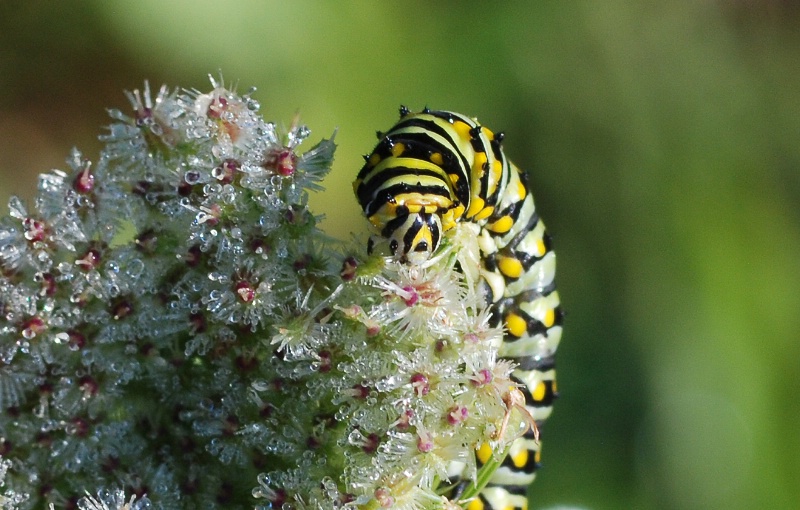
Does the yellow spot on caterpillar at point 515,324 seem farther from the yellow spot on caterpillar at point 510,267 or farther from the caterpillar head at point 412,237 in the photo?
the caterpillar head at point 412,237

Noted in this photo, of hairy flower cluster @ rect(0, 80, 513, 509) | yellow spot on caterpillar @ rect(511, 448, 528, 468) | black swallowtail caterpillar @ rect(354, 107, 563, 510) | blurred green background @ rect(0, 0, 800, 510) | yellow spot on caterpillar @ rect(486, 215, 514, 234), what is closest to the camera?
hairy flower cluster @ rect(0, 80, 513, 509)

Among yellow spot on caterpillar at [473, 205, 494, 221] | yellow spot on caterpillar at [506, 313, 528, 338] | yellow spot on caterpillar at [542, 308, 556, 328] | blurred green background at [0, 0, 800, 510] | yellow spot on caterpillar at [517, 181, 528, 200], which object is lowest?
yellow spot on caterpillar at [506, 313, 528, 338]

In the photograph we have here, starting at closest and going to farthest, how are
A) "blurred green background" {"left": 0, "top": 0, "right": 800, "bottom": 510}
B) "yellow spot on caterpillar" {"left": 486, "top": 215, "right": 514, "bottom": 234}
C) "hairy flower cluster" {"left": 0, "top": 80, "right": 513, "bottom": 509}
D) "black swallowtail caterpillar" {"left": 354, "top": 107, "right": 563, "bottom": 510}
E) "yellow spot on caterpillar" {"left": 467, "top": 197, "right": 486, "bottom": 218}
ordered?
"hairy flower cluster" {"left": 0, "top": 80, "right": 513, "bottom": 509} < "black swallowtail caterpillar" {"left": 354, "top": 107, "right": 563, "bottom": 510} < "yellow spot on caterpillar" {"left": 467, "top": 197, "right": 486, "bottom": 218} < "yellow spot on caterpillar" {"left": 486, "top": 215, "right": 514, "bottom": 234} < "blurred green background" {"left": 0, "top": 0, "right": 800, "bottom": 510}

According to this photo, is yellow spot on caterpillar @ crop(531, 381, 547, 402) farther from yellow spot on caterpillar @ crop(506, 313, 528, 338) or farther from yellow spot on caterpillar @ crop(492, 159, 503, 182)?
yellow spot on caterpillar @ crop(492, 159, 503, 182)

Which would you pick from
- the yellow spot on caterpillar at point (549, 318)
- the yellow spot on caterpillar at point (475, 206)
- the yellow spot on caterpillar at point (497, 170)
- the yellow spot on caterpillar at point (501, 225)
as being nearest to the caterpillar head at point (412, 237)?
the yellow spot on caterpillar at point (475, 206)

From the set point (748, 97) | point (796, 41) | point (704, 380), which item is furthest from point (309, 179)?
point (796, 41)

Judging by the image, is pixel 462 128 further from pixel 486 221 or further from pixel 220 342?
pixel 220 342

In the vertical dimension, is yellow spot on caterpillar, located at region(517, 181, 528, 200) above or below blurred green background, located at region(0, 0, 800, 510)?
below

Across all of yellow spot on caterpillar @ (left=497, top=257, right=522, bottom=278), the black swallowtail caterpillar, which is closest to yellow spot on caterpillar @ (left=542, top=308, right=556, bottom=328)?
the black swallowtail caterpillar
